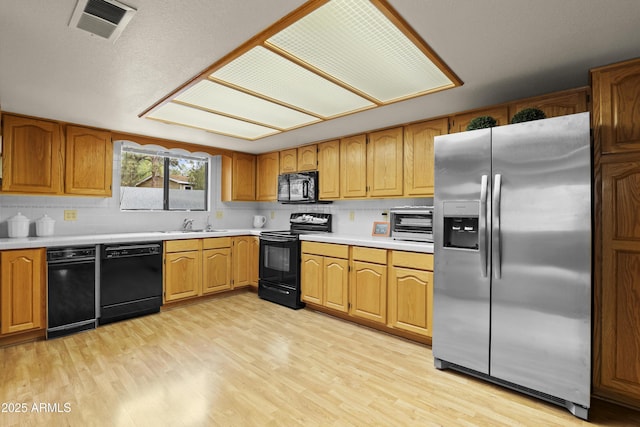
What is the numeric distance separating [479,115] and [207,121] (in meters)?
2.71

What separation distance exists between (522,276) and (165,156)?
15.0 ft

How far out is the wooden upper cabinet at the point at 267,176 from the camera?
195 inches

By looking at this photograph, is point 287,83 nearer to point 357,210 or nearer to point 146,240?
point 357,210

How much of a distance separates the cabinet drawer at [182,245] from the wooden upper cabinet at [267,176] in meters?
1.39

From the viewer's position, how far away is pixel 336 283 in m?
3.57

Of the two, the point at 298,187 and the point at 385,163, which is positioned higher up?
the point at 385,163

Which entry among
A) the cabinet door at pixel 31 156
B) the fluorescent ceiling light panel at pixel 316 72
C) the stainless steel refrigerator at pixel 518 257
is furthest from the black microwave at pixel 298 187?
the cabinet door at pixel 31 156

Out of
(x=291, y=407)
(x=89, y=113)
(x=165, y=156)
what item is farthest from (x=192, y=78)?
(x=165, y=156)

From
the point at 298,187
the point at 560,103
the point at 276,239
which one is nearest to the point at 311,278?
the point at 276,239

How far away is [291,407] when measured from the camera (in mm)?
1974

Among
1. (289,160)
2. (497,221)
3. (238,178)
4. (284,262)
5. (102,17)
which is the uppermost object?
(102,17)

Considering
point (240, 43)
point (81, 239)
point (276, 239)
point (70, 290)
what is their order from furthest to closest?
point (276, 239)
point (81, 239)
point (70, 290)
point (240, 43)

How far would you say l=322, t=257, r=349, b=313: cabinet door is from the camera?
3482 mm

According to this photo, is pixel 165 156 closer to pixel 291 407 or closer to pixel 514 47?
pixel 291 407
